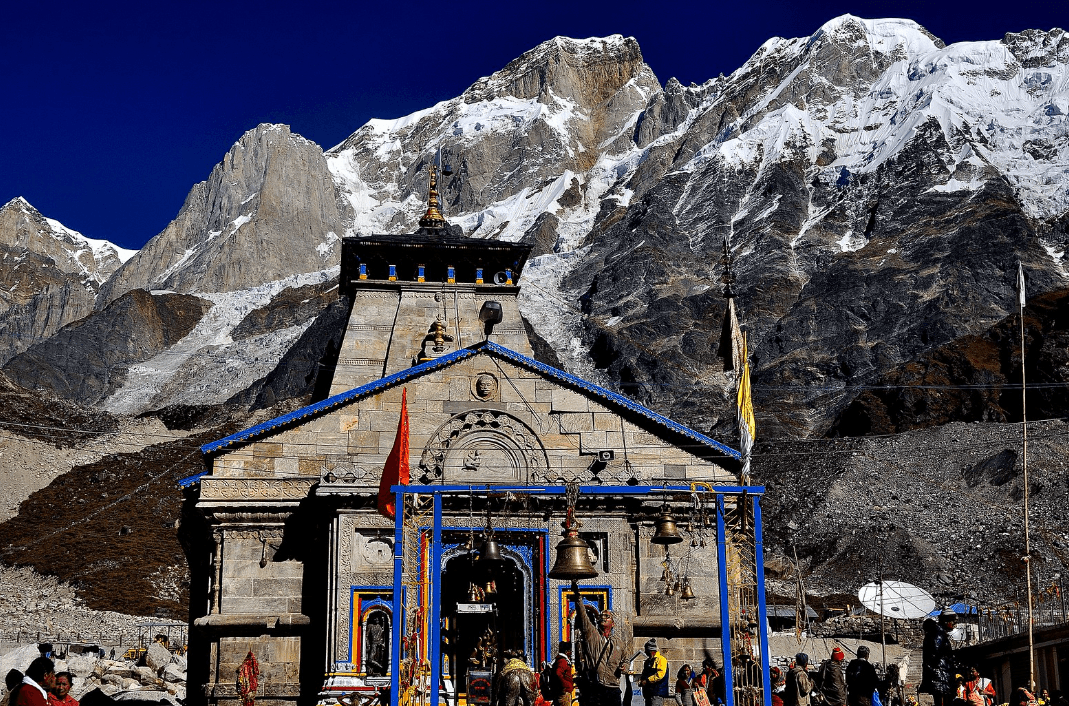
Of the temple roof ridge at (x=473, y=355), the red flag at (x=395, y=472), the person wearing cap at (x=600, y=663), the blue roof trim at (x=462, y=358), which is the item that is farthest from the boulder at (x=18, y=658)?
the person wearing cap at (x=600, y=663)

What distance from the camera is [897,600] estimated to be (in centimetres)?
4481

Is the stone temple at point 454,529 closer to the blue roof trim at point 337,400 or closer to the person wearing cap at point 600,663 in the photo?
the blue roof trim at point 337,400

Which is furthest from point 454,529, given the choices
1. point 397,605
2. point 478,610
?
point 397,605

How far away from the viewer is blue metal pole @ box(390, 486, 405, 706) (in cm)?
1920

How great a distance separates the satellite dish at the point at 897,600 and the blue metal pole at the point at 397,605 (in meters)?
26.8

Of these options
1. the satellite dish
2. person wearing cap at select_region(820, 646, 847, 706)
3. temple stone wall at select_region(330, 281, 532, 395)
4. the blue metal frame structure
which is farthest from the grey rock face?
person wearing cap at select_region(820, 646, 847, 706)

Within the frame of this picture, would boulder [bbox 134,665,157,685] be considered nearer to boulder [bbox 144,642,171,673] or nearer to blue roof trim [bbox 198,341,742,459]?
boulder [bbox 144,642,171,673]

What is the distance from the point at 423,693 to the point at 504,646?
6.79 metres

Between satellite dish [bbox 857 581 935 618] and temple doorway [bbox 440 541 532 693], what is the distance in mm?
19038

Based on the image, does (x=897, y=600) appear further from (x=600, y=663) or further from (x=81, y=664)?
(x=600, y=663)

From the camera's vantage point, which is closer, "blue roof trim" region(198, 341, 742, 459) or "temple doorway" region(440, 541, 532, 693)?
"temple doorway" region(440, 541, 532, 693)

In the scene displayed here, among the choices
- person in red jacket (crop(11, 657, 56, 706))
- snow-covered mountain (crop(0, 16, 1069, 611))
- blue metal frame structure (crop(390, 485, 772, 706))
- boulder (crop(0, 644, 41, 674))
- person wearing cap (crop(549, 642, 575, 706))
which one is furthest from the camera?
snow-covered mountain (crop(0, 16, 1069, 611))

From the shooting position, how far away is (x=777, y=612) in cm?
5078

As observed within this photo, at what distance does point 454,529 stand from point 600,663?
872 centimetres
